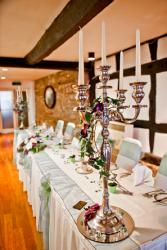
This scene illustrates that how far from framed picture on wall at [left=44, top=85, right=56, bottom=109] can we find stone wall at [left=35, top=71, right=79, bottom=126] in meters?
0.12

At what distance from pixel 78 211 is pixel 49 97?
5434 millimetres

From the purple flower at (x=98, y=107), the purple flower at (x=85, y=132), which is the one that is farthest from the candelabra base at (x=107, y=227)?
the purple flower at (x=98, y=107)

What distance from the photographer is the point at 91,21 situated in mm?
2014

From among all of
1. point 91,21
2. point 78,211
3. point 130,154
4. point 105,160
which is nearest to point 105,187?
point 105,160

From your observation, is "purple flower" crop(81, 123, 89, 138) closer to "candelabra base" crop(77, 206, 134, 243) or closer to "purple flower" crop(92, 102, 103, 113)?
"purple flower" crop(92, 102, 103, 113)

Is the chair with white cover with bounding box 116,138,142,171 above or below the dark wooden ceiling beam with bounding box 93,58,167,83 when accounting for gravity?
below

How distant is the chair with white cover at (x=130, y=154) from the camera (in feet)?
7.07

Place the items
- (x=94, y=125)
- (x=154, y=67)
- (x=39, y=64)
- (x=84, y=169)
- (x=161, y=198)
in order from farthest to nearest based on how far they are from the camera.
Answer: (x=39, y=64)
(x=154, y=67)
(x=84, y=169)
(x=161, y=198)
(x=94, y=125)

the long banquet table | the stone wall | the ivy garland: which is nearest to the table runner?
the long banquet table

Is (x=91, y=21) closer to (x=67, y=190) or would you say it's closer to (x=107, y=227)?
(x=67, y=190)

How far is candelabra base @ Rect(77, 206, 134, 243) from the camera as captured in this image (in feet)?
3.35

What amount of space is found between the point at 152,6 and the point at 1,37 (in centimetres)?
177

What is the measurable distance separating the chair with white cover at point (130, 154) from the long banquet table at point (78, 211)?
12.6 inches

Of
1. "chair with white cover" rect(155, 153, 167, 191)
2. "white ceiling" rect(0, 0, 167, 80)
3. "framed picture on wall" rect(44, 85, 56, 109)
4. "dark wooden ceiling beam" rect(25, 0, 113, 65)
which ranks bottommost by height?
"chair with white cover" rect(155, 153, 167, 191)
